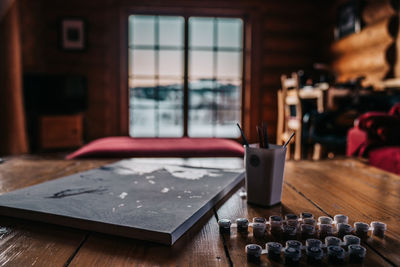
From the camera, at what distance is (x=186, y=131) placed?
4.59 metres

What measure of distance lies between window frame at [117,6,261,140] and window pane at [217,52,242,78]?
0.09 metres

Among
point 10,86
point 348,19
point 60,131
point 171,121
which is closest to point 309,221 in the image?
point 10,86

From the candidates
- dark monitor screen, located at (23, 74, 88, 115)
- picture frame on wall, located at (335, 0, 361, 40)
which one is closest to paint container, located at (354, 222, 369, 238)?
picture frame on wall, located at (335, 0, 361, 40)

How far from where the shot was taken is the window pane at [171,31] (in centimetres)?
453

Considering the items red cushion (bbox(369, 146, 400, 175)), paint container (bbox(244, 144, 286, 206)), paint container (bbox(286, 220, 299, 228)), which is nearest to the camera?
paint container (bbox(286, 220, 299, 228))

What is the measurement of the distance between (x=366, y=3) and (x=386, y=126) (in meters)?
2.23

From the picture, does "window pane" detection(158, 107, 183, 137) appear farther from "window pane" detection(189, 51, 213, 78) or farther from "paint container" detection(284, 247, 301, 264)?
"paint container" detection(284, 247, 301, 264)

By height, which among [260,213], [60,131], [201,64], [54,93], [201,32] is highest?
[201,32]

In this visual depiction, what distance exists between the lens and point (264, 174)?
0.62m

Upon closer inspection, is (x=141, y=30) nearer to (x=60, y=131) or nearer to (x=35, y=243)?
(x=60, y=131)

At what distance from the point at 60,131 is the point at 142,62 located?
1470mm

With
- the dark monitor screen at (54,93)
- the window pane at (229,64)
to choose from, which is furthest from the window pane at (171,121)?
the dark monitor screen at (54,93)

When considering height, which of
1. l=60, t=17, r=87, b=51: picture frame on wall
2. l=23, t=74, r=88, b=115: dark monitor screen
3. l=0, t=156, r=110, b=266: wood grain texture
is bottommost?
l=0, t=156, r=110, b=266: wood grain texture

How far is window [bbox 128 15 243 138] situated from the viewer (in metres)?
4.55
